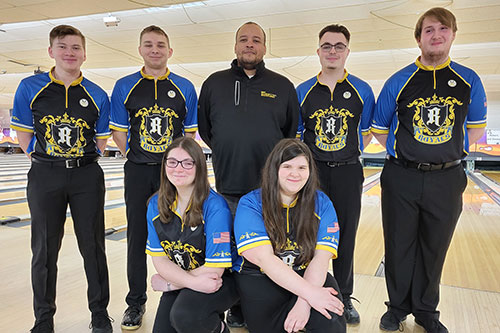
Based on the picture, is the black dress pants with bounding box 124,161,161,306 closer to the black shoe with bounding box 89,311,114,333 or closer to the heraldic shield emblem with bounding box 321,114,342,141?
the black shoe with bounding box 89,311,114,333

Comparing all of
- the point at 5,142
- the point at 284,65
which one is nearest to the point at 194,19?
the point at 284,65

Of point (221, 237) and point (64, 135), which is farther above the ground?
point (64, 135)

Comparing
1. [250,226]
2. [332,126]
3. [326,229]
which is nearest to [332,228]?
[326,229]

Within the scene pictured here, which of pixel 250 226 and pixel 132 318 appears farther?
pixel 132 318

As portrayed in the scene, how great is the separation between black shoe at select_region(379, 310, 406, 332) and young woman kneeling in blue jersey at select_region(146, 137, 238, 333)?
839 millimetres

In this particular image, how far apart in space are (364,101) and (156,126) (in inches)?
42.8

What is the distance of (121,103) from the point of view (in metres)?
2.00

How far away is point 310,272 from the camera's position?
1.46 meters

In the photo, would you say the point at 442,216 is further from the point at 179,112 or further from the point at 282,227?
the point at 179,112

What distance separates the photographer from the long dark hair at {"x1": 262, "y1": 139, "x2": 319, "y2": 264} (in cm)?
148

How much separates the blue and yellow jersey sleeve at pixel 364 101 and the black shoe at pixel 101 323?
61.5 inches

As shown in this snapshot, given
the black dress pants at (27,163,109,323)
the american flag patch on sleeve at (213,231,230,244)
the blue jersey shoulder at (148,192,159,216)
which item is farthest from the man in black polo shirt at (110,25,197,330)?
the american flag patch on sleeve at (213,231,230,244)

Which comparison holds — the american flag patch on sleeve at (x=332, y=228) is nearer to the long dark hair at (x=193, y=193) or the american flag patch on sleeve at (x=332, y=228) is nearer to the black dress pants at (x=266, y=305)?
the black dress pants at (x=266, y=305)

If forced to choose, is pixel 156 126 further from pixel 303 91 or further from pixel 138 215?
pixel 303 91
